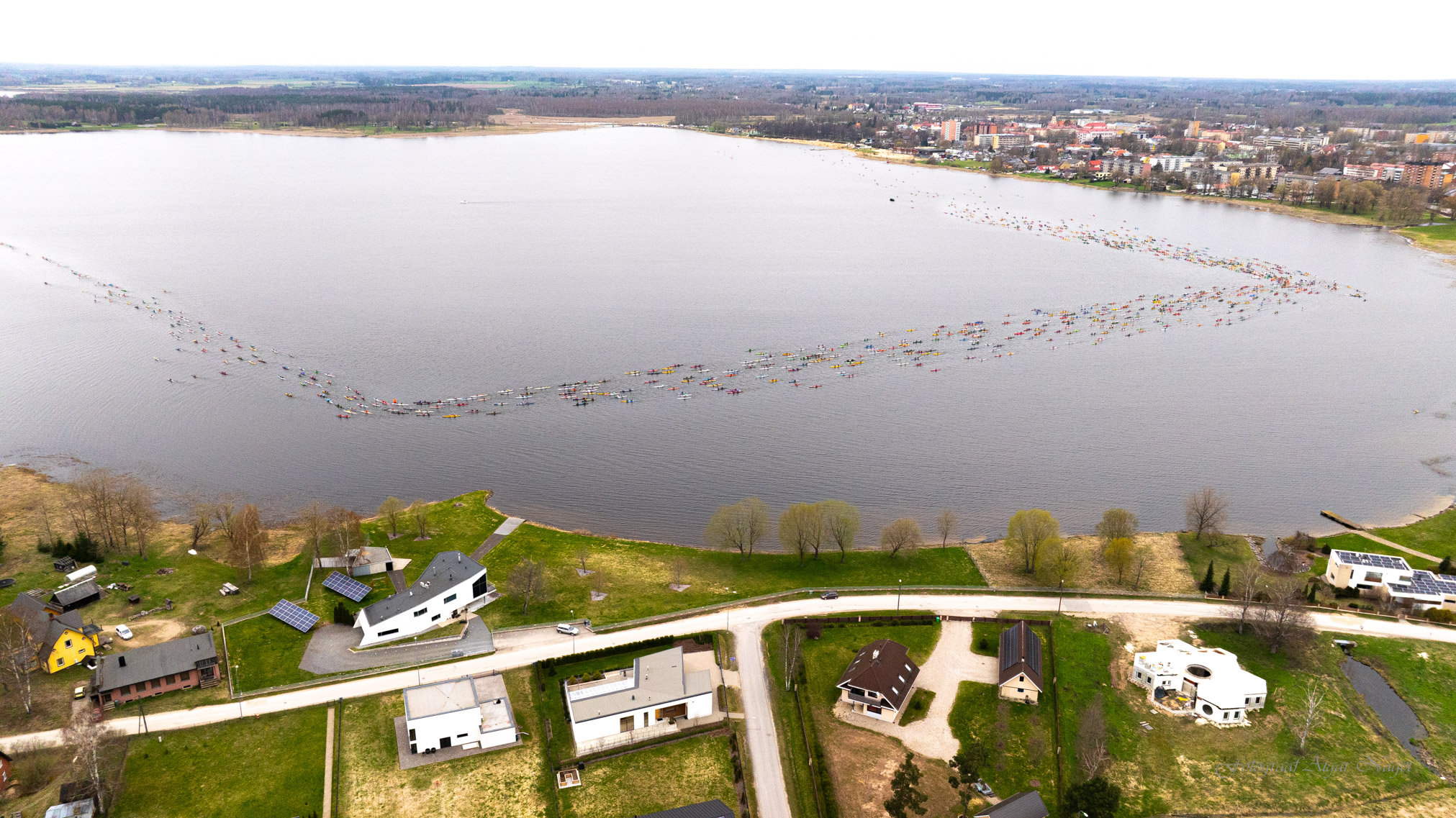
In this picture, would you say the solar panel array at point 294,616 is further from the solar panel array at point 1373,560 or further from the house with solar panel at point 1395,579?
the solar panel array at point 1373,560

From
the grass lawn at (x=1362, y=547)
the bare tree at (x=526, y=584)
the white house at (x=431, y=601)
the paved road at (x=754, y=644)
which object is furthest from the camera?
the grass lawn at (x=1362, y=547)

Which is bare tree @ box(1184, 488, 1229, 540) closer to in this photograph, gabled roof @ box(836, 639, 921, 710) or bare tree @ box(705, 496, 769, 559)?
gabled roof @ box(836, 639, 921, 710)

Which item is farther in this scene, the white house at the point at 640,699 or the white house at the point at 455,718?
the white house at the point at 640,699

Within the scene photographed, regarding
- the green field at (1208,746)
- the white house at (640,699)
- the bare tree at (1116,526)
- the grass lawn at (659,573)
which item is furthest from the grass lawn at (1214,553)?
the white house at (640,699)

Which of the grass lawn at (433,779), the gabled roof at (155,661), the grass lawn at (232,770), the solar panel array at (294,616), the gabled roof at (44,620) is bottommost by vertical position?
the grass lawn at (433,779)

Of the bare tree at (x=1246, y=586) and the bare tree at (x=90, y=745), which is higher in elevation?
the bare tree at (x=90, y=745)

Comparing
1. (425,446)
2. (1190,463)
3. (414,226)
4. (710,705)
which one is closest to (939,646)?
(710,705)
